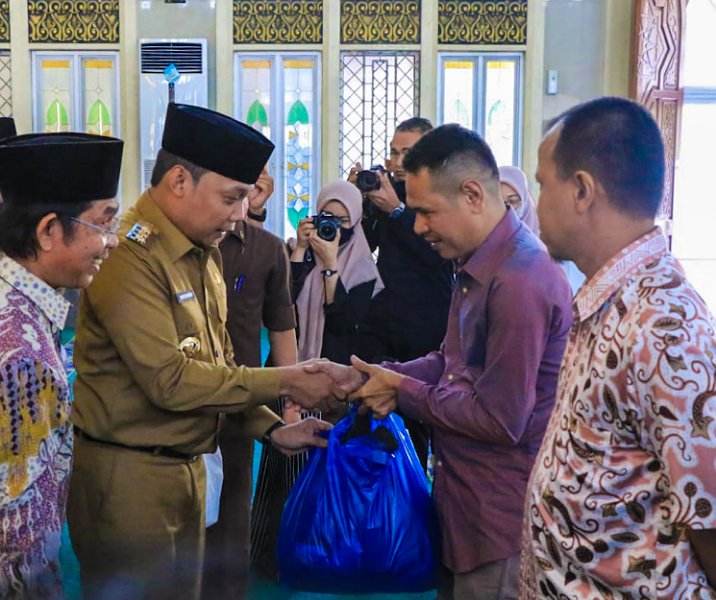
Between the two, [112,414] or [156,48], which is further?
[156,48]

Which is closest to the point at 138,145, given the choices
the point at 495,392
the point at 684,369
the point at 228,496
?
the point at 228,496

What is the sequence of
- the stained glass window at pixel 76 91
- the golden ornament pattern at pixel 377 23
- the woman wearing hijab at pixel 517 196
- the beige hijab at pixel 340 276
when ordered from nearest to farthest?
the beige hijab at pixel 340 276 < the woman wearing hijab at pixel 517 196 < the golden ornament pattern at pixel 377 23 < the stained glass window at pixel 76 91

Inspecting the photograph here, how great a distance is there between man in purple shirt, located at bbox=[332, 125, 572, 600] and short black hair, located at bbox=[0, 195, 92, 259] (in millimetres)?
696

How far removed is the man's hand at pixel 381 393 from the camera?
203 cm

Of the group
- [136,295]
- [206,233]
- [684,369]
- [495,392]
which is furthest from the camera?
[206,233]

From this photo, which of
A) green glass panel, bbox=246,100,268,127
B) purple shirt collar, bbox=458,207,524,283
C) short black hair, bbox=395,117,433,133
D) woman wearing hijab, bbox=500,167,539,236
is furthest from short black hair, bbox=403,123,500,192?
green glass panel, bbox=246,100,268,127

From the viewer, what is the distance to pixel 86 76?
781 cm

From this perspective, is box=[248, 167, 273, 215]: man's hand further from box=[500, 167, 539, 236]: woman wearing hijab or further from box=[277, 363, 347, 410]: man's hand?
box=[277, 363, 347, 410]: man's hand

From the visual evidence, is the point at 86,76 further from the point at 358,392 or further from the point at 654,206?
the point at 654,206

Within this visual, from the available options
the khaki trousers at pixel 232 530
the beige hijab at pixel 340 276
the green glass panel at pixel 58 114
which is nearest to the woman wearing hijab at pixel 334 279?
the beige hijab at pixel 340 276

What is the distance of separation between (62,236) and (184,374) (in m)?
0.41

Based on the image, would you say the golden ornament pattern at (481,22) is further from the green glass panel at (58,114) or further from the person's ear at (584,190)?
the person's ear at (584,190)

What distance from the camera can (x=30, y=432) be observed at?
154cm

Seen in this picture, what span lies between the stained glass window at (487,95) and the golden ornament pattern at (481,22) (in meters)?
0.13
